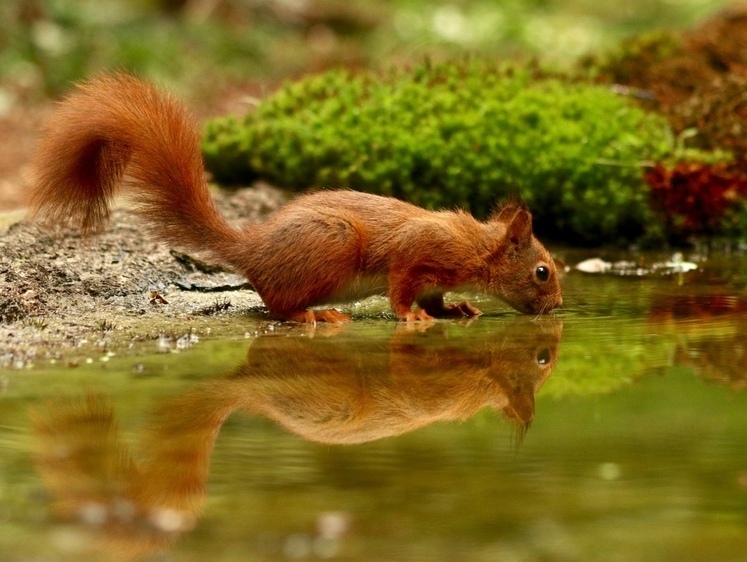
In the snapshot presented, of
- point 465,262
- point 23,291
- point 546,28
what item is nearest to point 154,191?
point 23,291

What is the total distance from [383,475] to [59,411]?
109cm

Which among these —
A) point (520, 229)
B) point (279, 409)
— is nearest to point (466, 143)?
point (520, 229)

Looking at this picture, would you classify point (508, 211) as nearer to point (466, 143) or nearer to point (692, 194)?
point (466, 143)

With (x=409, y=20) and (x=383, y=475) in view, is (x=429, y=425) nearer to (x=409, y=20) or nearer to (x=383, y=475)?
(x=383, y=475)

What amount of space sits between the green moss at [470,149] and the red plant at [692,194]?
14cm

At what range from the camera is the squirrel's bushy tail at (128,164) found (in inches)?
196

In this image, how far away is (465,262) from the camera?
5.27 meters

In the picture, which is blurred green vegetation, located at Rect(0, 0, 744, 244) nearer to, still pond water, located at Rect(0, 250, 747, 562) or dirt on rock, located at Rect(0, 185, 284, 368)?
dirt on rock, located at Rect(0, 185, 284, 368)

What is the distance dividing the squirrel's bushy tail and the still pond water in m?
1.01

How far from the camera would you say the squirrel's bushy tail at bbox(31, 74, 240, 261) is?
4980 mm

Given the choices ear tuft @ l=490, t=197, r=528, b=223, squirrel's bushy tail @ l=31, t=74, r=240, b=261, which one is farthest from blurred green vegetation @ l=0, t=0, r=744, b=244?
squirrel's bushy tail @ l=31, t=74, r=240, b=261

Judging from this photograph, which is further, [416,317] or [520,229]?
[520,229]

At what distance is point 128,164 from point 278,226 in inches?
32.0

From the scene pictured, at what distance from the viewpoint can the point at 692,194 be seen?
753 centimetres
